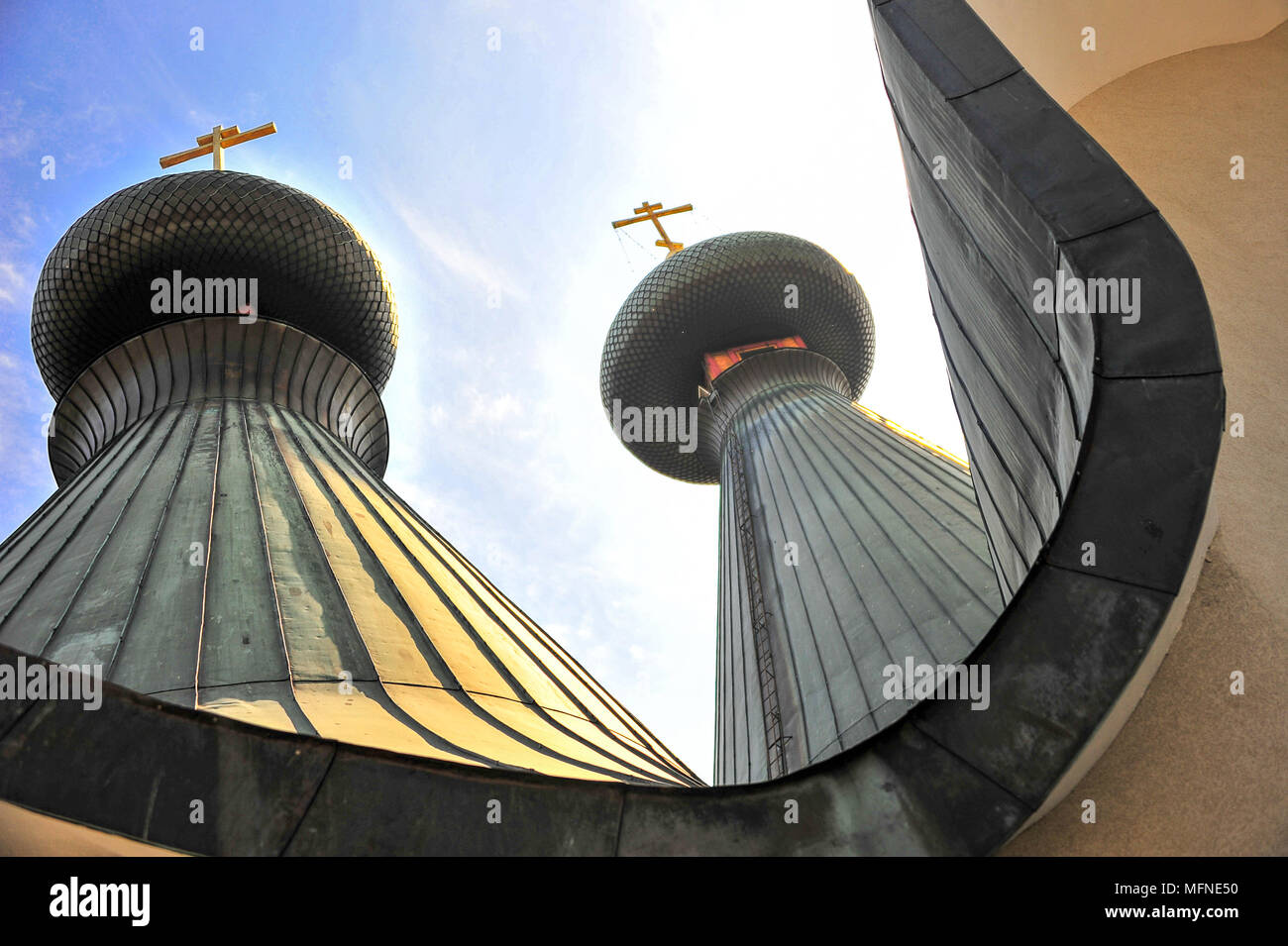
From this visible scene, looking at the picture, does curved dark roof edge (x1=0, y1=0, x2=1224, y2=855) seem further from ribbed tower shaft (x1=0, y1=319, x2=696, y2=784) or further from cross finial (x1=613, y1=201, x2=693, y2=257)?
cross finial (x1=613, y1=201, x2=693, y2=257)

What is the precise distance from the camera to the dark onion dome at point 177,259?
31.5 feet

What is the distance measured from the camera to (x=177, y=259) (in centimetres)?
965

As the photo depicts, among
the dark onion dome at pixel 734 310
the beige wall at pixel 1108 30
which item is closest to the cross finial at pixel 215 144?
the dark onion dome at pixel 734 310

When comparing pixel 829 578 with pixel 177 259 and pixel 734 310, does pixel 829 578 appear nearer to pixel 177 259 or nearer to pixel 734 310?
pixel 177 259

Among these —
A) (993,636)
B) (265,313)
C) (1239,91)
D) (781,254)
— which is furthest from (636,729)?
(781,254)

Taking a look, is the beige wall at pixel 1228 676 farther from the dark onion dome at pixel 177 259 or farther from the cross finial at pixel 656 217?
the cross finial at pixel 656 217

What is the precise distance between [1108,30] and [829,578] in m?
4.80

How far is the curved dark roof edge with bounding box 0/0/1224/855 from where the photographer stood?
2.21 meters

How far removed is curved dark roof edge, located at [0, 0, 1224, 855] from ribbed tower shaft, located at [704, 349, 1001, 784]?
12.4 feet

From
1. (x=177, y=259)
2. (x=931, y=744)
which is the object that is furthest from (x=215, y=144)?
(x=931, y=744)

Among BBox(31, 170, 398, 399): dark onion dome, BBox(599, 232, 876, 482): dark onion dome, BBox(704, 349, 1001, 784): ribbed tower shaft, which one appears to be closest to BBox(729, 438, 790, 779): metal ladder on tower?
BBox(704, 349, 1001, 784): ribbed tower shaft
